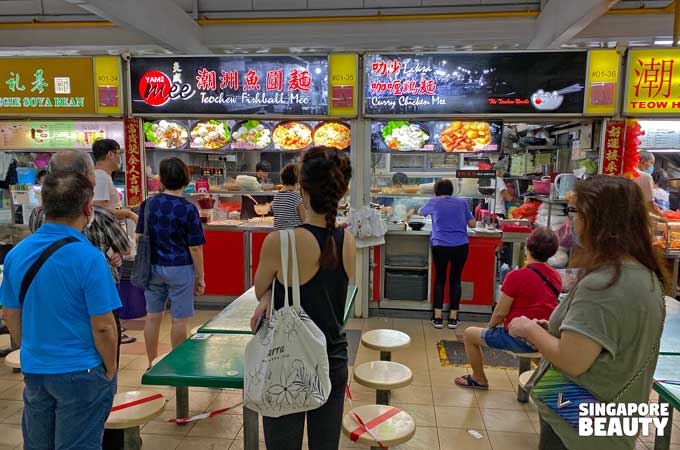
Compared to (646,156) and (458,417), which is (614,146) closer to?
(646,156)

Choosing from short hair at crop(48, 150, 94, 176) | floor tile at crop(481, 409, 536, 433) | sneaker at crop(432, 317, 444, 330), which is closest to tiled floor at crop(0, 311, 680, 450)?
floor tile at crop(481, 409, 536, 433)

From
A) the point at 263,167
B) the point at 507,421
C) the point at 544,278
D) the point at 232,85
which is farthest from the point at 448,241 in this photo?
the point at 232,85

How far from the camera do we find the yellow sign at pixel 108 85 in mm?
5551

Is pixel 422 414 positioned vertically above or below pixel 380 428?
below

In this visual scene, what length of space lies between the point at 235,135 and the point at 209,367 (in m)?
4.21

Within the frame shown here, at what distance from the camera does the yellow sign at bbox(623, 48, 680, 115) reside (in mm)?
4910

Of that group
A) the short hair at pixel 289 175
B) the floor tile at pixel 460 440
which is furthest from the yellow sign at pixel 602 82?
the floor tile at pixel 460 440

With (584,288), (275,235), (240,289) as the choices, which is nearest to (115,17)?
(240,289)

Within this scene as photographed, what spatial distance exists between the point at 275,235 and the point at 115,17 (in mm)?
5052

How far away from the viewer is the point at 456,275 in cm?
534

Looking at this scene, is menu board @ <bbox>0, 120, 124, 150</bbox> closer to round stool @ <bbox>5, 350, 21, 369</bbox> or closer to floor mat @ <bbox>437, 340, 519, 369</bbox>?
round stool @ <bbox>5, 350, 21, 369</bbox>

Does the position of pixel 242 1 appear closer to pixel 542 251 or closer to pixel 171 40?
pixel 171 40

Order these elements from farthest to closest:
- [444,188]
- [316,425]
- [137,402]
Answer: [444,188], [137,402], [316,425]

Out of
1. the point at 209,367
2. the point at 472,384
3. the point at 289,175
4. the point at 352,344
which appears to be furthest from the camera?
the point at 352,344
